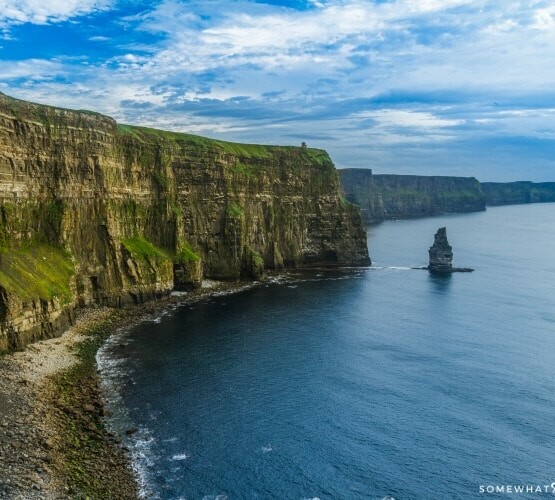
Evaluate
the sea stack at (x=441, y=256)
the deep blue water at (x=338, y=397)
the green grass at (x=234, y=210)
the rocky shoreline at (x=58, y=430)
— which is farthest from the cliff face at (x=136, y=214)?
the sea stack at (x=441, y=256)

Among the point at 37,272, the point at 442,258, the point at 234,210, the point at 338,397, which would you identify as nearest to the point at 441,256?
the point at 442,258

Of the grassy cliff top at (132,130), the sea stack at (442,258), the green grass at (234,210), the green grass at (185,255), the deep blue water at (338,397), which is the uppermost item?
the grassy cliff top at (132,130)

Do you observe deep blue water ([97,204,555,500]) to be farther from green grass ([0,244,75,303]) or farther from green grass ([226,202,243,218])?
green grass ([226,202,243,218])

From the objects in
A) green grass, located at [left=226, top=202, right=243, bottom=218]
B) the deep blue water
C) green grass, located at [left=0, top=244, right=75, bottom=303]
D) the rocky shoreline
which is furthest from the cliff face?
the deep blue water

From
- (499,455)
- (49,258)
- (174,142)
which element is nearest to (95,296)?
(49,258)

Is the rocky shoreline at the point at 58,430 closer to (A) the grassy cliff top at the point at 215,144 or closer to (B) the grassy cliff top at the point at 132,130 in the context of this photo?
(B) the grassy cliff top at the point at 132,130
